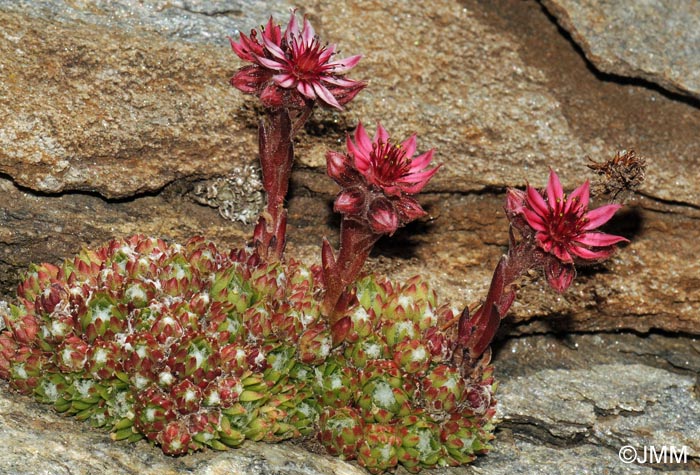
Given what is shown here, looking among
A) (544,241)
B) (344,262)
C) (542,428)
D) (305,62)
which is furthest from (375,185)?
(542,428)

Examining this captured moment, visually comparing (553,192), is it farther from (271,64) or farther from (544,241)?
(271,64)

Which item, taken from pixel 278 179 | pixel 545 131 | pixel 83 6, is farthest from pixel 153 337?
pixel 545 131

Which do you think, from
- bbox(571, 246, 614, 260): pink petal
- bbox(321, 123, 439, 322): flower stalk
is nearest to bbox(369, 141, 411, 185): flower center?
bbox(321, 123, 439, 322): flower stalk

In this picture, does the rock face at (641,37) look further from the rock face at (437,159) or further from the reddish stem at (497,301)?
the reddish stem at (497,301)

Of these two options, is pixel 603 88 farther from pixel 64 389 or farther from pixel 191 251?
pixel 64 389

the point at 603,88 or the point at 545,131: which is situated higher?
the point at 603,88

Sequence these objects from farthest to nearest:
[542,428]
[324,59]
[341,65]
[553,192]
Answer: [542,428]
[341,65]
[324,59]
[553,192]
